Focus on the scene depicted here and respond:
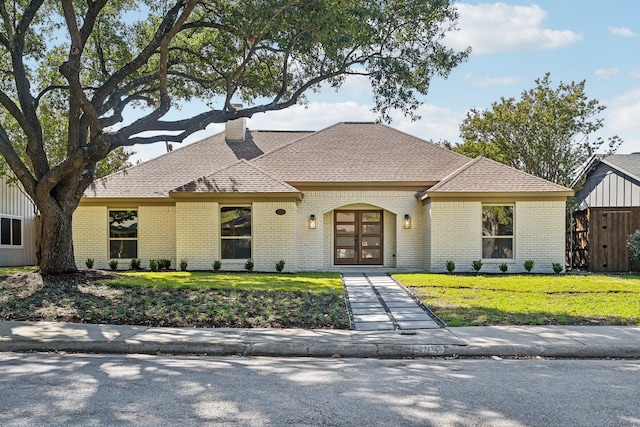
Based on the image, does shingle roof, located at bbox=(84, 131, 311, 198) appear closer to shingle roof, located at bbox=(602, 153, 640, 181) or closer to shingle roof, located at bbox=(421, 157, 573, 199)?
shingle roof, located at bbox=(421, 157, 573, 199)

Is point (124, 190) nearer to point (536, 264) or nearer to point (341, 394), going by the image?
point (536, 264)

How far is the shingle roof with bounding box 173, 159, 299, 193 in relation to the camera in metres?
18.3

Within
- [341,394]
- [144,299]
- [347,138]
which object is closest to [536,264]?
[347,138]

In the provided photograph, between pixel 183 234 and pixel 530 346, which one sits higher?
pixel 183 234

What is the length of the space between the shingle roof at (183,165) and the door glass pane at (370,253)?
21.2 feet

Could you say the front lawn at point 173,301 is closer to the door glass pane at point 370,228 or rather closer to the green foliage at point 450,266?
the green foliage at point 450,266

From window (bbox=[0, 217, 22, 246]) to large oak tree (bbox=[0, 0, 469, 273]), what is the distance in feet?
21.1

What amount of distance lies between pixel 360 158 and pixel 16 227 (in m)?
15.0

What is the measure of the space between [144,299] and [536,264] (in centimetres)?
1355

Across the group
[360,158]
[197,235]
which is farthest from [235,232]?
[360,158]

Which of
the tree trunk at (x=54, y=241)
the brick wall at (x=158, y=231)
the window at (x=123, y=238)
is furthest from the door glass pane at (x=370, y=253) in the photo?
the tree trunk at (x=54, y=241)

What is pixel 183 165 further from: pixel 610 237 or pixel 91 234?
pixel 610 237

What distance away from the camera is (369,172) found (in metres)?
20.5

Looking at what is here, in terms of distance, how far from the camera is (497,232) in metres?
19.1
